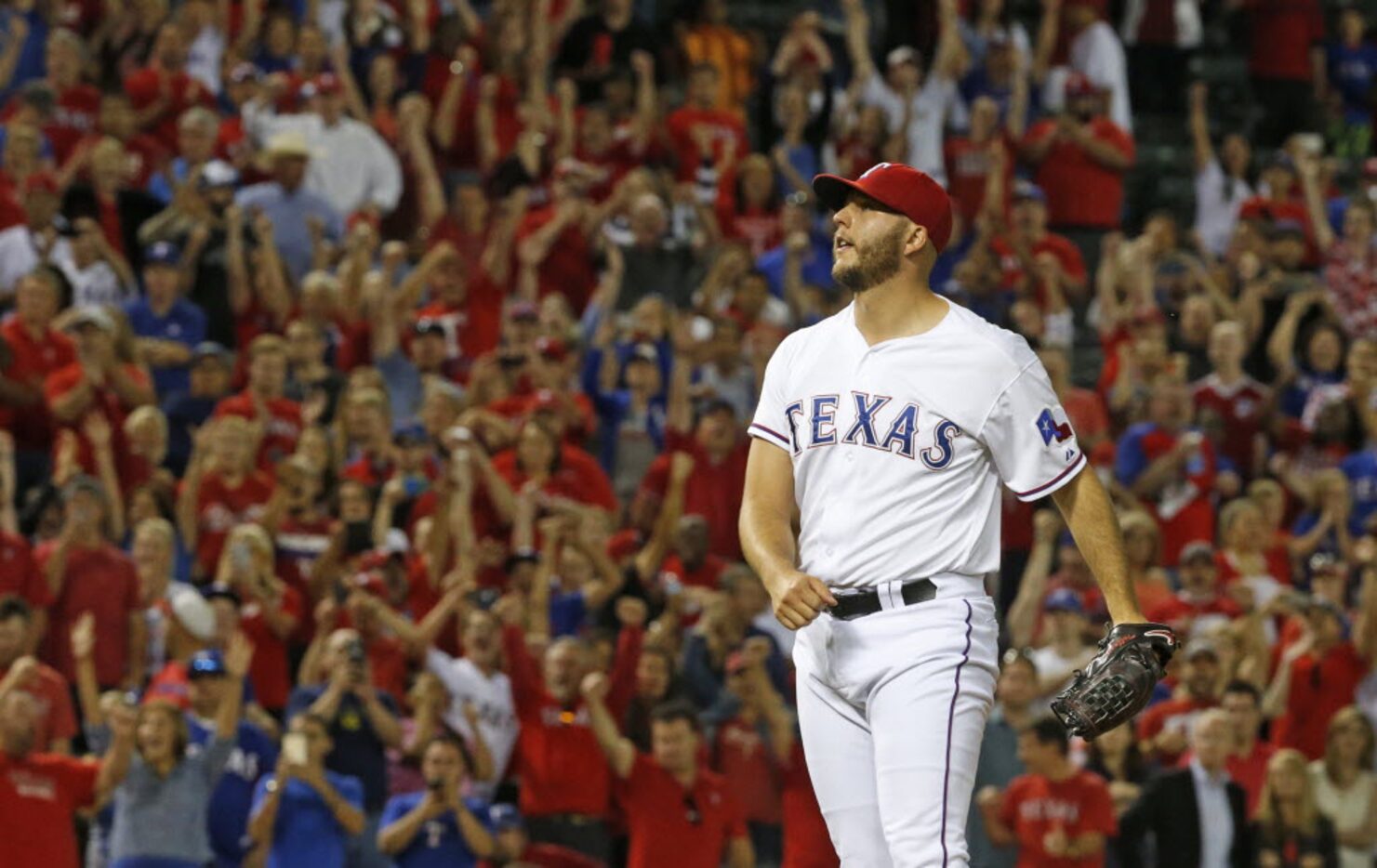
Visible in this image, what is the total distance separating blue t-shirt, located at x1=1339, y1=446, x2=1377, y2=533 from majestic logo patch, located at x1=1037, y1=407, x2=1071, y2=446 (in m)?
8.98

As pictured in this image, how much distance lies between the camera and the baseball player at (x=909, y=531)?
5613 mm

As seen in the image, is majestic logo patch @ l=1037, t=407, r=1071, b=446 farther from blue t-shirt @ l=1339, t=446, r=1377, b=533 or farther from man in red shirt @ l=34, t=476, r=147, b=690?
blue t-shirt @ l=1339, t=446, r=1377, b=533

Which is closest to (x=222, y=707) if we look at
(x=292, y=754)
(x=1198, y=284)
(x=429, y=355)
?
(x=292, y=754)

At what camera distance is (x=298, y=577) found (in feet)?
39.2

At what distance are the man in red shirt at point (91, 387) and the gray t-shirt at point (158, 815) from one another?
2145 mm

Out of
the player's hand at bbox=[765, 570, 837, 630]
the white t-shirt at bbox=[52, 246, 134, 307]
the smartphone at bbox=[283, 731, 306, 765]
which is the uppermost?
the player's hand at bbox=[765, 570, 837, 630]

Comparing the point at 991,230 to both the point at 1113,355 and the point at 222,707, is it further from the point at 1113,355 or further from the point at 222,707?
the point at 222,707

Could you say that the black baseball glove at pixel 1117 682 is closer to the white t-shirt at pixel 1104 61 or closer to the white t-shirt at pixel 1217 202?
the white t-shirt at pixel 1217 202

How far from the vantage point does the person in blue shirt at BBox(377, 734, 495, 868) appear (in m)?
10.5

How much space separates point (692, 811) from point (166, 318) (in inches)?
169

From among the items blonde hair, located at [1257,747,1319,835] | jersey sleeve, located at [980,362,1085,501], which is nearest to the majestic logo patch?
jersey sleeve, located at [980,362,1085,501]

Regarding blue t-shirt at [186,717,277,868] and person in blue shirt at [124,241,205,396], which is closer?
blue t-shirt at [186,717,277,868]

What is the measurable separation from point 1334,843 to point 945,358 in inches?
259

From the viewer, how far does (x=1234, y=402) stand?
14.9 m
